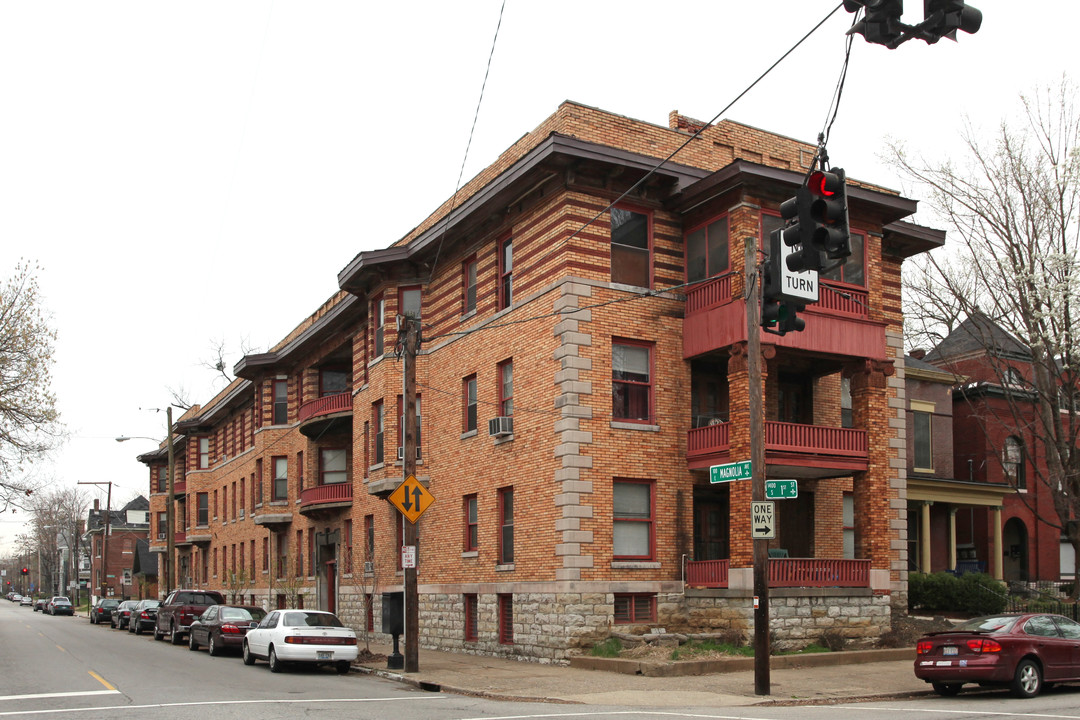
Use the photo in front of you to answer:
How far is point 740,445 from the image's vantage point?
910 inches

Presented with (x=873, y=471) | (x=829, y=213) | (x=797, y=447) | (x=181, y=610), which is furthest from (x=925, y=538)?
(x=829, y=213)

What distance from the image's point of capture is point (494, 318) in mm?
27250

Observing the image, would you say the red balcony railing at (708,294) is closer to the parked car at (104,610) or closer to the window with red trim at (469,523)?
the window with red trim at (469,523)

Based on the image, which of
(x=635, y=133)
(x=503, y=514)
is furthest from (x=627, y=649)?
(x=635, y=133)

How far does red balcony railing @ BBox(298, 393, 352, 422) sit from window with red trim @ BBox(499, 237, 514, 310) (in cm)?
1185

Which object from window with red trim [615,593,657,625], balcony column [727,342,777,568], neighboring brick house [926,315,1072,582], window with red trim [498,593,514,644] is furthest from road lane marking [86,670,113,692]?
neighboring brick house [926,315,1072,582]

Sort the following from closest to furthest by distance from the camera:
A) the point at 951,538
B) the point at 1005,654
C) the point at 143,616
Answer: the point at 1005,654
the point at 951,538
the point at 143,616

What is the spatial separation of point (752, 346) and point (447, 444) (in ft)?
43.3

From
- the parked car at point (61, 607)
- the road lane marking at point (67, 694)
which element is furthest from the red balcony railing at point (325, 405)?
the parked car at point (61, 607)

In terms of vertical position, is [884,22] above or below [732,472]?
above

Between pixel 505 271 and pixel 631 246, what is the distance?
12.0 feet

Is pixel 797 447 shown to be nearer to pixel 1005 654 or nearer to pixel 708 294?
pixel 708 294

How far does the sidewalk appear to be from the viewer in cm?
1742

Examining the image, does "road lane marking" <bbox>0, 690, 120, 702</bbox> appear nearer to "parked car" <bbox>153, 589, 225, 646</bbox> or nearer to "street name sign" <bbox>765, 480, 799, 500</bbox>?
"street name sign" <bbox>765, 480, 799, 500</bbox>
